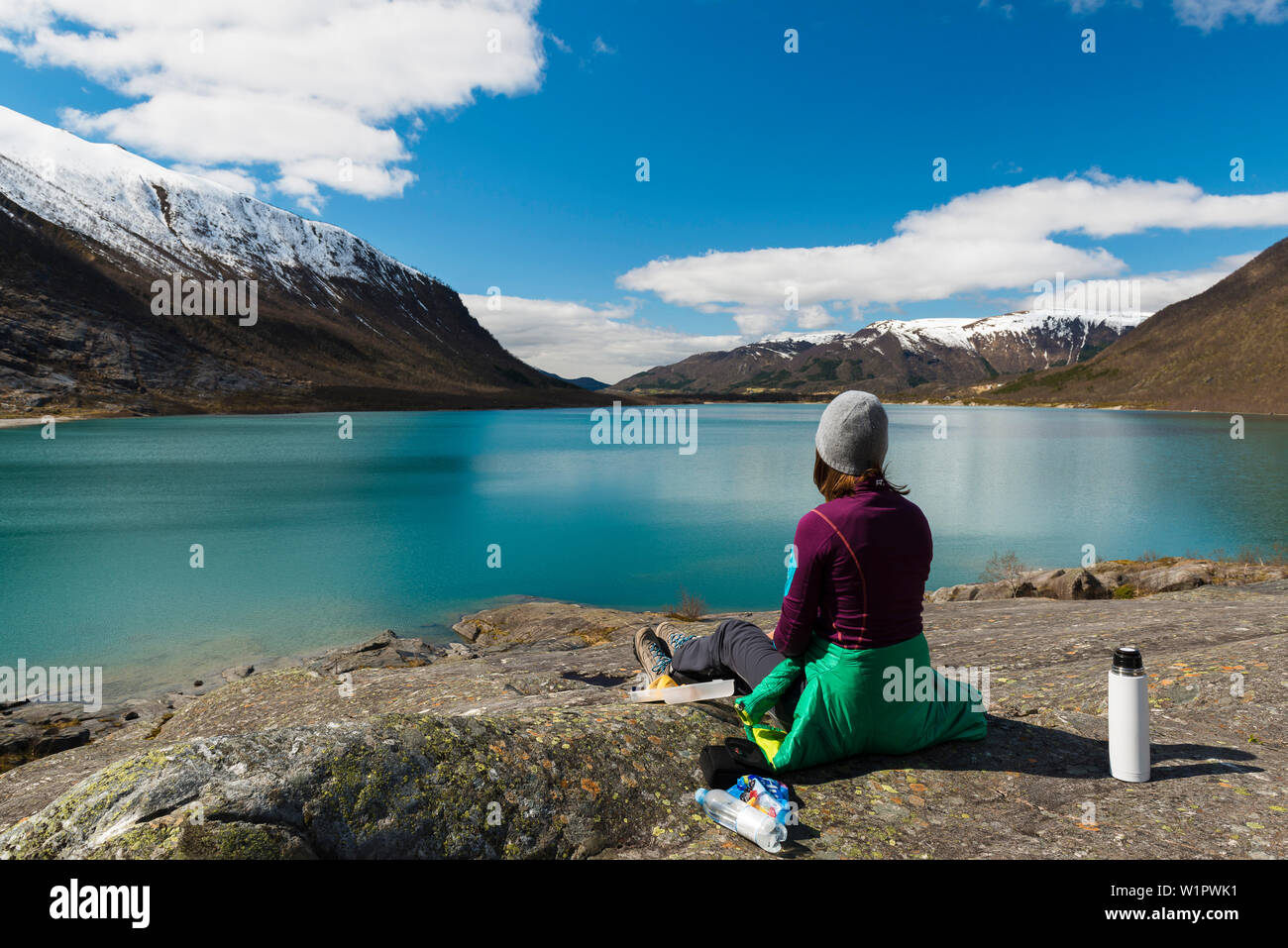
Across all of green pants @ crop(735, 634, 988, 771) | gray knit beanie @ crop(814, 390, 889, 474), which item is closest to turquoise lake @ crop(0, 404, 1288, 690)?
green pants @ crop(735, 634, 988, 771)

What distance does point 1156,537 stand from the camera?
33906 mm

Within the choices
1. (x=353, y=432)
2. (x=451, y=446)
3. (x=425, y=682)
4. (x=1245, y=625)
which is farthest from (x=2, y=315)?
(x=1245, y=625)

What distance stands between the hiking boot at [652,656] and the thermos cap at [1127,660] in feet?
12.5

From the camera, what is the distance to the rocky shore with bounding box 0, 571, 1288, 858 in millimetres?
3645

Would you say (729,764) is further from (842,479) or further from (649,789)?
(842,479)

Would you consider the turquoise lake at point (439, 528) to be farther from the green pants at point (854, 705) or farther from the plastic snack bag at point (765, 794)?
the plastic snack bag at point (765, 794)

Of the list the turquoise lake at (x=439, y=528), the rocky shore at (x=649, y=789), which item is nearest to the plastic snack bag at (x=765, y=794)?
the rocky shore at (x=649, y=789)

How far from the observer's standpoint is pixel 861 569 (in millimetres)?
4828

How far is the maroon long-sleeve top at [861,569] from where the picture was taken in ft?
15.8

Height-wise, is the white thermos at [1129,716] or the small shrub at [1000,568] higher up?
the white thermos at [1129,716]

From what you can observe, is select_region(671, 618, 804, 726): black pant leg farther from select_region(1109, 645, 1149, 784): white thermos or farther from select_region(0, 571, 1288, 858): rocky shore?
select_region(1109, 645, 1149, 784): white thermos

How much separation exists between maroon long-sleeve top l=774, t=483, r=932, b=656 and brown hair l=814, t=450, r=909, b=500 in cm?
8

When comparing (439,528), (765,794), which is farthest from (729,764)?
(439,528)
